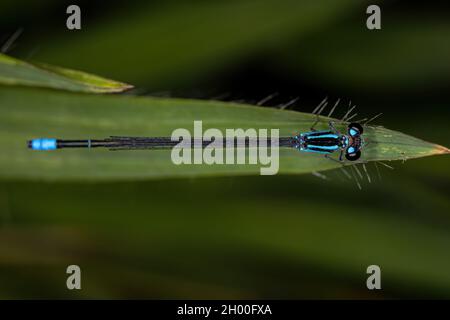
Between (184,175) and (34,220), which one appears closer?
(184,175)

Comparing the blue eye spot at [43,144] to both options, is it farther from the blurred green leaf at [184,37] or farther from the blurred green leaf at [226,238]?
the blurred green leaf at [184,37]

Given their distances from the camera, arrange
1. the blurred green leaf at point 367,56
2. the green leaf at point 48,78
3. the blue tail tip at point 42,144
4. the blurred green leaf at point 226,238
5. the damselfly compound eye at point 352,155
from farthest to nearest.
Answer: the blurred green leaf at point 367,56 → the blurred green leaf at point 226,238 → the damselfly compound eye at point 352,155 → the blue tail tip at point 42,144 → the green leaf at point 48,78

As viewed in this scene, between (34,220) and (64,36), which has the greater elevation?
(64,36)

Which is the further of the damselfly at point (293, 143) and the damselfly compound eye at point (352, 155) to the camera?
the damselfly compound eye at point (352, 155)

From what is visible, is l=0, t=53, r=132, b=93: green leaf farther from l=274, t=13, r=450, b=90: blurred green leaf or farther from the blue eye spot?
l=274, t=13, r=450, b=90: blurred green leaf

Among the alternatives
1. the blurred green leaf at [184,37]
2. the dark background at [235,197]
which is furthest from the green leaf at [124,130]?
the blurred green leaf at [184,37]
